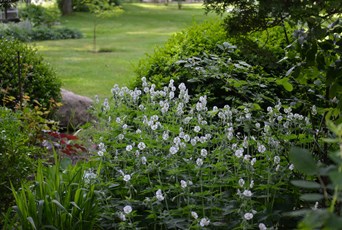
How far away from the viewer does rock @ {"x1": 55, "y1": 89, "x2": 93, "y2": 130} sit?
7320 millimetres

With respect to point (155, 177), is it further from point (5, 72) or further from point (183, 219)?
point (5, 72)

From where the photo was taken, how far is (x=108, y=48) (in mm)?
16250

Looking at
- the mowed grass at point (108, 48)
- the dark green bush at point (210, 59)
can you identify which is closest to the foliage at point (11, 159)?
the dark green bush at point (210, 59)

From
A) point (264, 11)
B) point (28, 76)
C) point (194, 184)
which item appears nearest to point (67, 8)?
point (28, 76)

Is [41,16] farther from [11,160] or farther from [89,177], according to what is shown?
[89,177]

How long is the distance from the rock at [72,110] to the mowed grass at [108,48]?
72 cm

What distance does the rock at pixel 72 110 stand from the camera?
7320 mm

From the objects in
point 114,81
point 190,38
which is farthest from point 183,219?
point 114,81

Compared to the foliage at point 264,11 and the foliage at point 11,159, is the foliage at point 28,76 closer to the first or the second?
the foliage at point 11,159

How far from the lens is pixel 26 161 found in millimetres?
3896

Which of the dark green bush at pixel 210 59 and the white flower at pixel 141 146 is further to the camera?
the dark green bush at pixel 210 59

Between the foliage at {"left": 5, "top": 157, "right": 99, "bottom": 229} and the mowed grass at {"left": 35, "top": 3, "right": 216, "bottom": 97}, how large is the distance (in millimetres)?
1663

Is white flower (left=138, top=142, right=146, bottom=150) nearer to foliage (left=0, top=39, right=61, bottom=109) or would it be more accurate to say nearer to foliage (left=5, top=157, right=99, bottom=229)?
foliage (left=5, top=157, right=99, bottom=229)

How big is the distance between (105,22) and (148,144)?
21303mm
